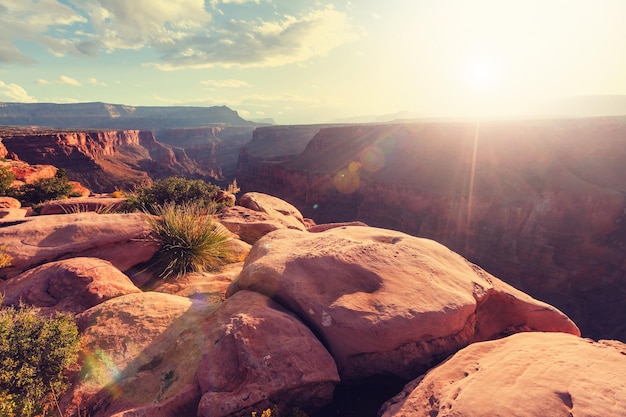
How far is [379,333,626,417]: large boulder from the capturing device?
2314mm

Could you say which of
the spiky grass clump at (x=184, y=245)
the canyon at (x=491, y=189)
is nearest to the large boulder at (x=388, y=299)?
the spiky grass clump at (x=184, y=245)

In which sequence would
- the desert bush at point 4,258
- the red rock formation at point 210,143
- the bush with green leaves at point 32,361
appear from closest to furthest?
the bush with green leaves at point 32,361 → the desert bush at point 4,258 → the red rock formation at point 210,143

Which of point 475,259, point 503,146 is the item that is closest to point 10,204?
point 475,259

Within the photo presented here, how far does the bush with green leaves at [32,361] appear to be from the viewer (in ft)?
8.64

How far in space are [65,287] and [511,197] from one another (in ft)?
124

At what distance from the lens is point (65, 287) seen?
4.38m

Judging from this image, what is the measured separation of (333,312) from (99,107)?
243092mm

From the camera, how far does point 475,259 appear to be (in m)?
31.7

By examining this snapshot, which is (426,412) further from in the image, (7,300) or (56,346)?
(7,300)

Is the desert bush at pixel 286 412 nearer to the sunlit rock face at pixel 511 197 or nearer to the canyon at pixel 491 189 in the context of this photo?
the canyon at pixel 491 189

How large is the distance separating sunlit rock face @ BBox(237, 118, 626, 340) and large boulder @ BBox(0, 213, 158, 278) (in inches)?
1211

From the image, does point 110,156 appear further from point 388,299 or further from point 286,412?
point 286,412

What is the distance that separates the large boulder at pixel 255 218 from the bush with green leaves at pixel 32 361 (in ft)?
17.5

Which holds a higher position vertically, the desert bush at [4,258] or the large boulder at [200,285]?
the desert bush at [4,258]
